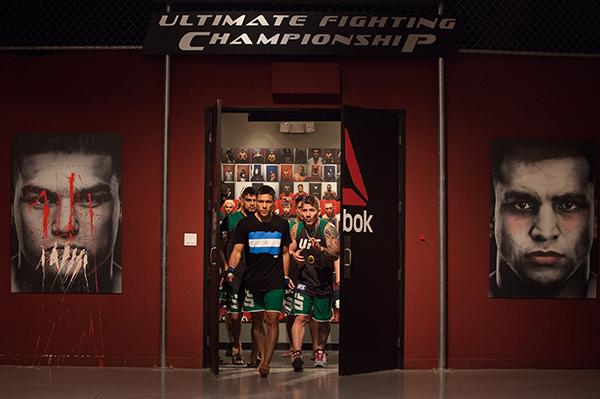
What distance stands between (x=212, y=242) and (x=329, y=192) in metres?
2.84

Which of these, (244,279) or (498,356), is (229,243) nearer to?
(244,279)

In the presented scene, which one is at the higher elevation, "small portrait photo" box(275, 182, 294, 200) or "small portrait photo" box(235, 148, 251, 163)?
"small portrait photo" box(235, 148, 251, 163)

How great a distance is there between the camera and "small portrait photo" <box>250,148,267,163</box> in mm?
12766

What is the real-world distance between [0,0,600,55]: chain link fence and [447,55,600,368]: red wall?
22 centimetres

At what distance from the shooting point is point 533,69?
10.6 meters

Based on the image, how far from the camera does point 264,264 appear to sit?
9.84 m

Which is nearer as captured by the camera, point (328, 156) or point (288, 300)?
point (288, 300)

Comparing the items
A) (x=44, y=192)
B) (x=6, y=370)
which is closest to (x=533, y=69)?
(x=44, y=192)

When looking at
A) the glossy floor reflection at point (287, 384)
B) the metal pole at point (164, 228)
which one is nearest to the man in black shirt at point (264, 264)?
the glossy floor reflection at point (287, 384)

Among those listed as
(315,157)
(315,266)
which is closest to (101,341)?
(315,266)

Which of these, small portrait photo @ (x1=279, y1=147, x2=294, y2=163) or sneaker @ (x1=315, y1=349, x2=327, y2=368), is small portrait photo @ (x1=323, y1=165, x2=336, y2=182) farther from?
sneaker @ (x1=315, y1=349, x2=327, y2=368)

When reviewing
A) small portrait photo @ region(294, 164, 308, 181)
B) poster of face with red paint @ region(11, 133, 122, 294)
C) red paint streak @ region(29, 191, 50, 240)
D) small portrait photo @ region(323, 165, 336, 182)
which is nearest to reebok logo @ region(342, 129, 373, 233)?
poster of face with red paint @ region(11, 133, 122, 294)

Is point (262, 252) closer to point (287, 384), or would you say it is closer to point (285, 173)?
point (287, 384)

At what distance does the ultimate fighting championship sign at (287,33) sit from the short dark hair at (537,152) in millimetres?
1349
